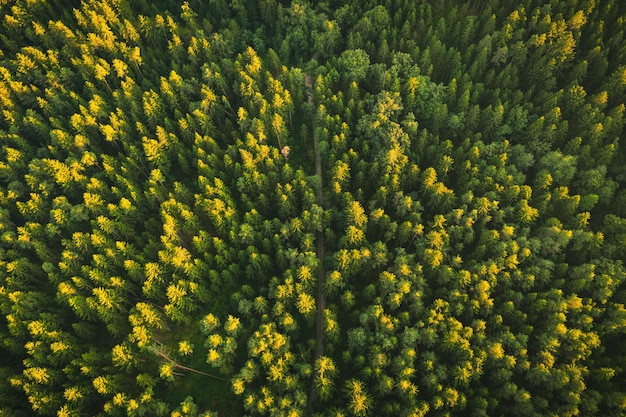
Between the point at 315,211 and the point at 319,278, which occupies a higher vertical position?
the point at 315,211

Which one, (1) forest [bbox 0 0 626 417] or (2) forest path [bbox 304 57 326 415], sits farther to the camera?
(2) forest path [bbox 304 57 326 415]

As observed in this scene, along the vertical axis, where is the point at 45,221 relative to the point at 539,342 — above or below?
above

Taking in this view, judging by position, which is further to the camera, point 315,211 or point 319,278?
point 319,278

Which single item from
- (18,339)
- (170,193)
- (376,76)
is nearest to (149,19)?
(170,193)

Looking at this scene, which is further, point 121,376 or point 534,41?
point 534,41

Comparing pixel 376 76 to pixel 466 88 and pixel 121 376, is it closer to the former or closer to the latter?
pixel 466 88

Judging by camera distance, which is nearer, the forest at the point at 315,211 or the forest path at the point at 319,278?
the forest at the point at 315,211

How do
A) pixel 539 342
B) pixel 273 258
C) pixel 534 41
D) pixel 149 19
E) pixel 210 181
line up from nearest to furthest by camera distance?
pixel 539 342, pixel 273 258, pixel 210 181, pixel 534 41, pixel 149 19

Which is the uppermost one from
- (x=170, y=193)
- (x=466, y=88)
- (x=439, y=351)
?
(x=466, y=88)
